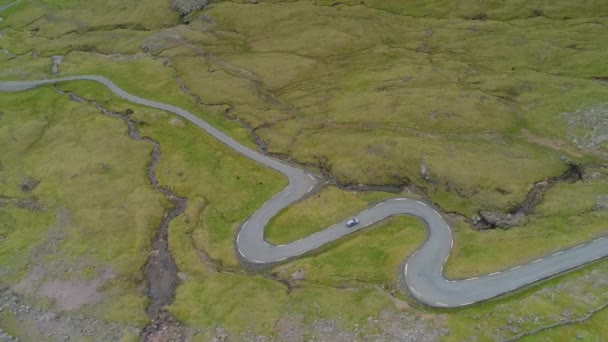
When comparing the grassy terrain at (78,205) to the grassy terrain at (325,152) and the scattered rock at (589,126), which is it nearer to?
the grassy terrain at (325,152)

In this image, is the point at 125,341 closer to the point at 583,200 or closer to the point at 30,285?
the point at 30,285

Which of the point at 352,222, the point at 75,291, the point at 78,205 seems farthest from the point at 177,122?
the point at 352,222

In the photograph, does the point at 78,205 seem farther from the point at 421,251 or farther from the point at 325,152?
the point at 421,251

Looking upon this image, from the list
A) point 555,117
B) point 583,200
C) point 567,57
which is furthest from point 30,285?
point 567,57

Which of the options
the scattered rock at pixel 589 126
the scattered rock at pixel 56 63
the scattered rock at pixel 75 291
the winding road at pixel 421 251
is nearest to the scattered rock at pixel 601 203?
the winding road at pixel 421 251

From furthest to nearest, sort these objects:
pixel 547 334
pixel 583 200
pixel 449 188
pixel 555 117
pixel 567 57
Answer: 1. pixel 567 57
2. pixel 555 117
3. pixel 449 188
4. pixel 583 200
5. pixel 547 334

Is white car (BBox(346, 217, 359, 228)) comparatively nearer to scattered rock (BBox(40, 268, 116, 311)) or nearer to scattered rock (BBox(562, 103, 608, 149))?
scattered rock (BBox(40, 268, 116, 311))
